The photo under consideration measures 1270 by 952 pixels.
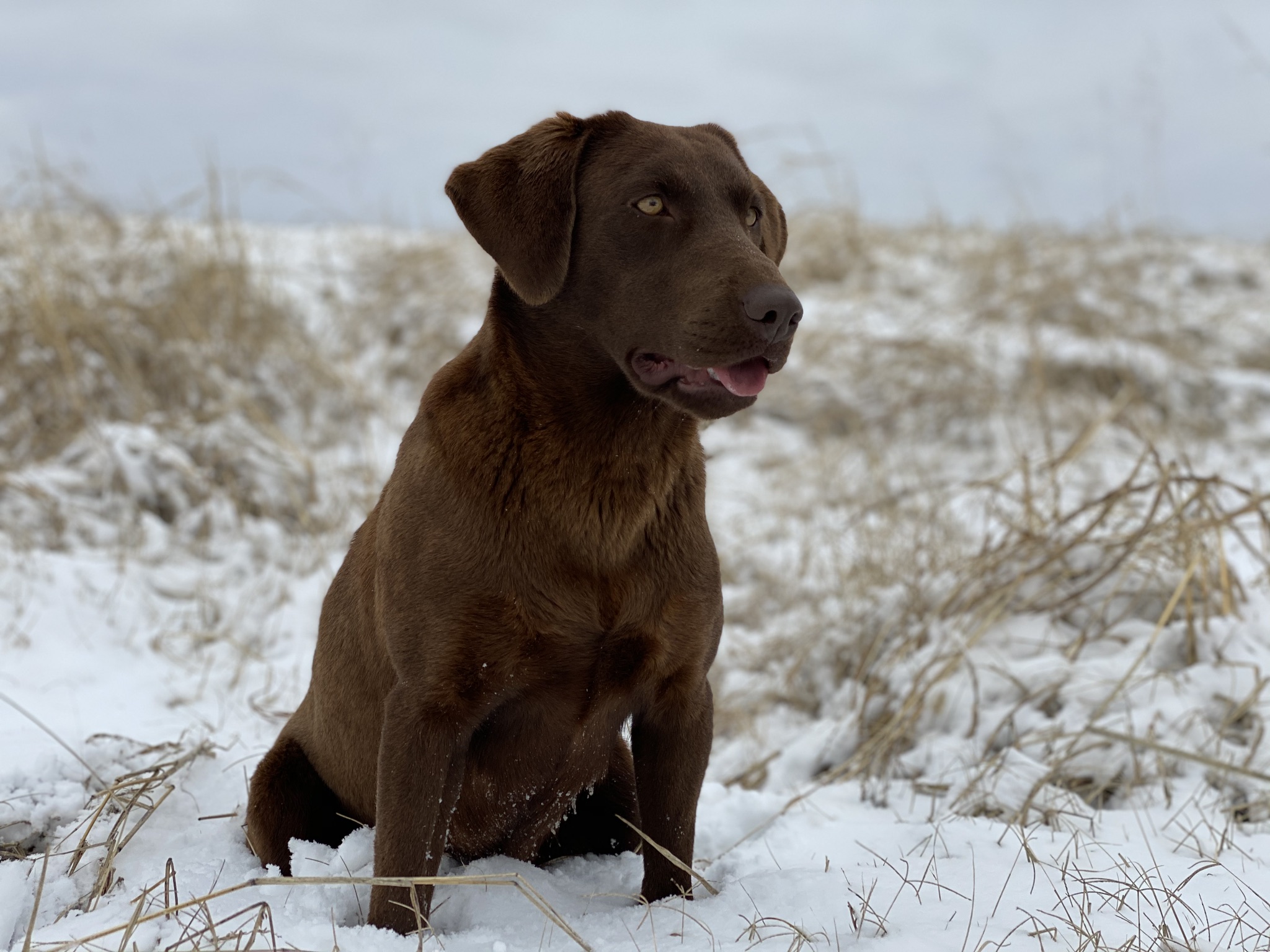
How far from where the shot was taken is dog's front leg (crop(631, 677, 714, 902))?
7.29 feet

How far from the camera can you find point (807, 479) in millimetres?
7293

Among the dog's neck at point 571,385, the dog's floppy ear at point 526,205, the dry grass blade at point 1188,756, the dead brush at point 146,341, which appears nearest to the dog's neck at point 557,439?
the dog's neck at point 571,385

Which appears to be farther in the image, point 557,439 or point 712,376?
point 557,439

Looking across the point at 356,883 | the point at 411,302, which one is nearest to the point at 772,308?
the point at 356,883

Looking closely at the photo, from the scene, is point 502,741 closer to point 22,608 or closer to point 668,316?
point 668,316

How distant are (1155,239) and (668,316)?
415 inches

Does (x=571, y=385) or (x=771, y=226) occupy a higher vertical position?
(x=771, y=226)

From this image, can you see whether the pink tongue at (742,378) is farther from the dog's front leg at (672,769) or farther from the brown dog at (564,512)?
the dog's front leg at (672,769)

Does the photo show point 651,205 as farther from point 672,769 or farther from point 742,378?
point 672,769

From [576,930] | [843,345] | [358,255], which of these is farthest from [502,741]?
[358,255]

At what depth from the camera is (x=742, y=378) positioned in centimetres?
199

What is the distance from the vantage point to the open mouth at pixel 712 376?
6.53ft

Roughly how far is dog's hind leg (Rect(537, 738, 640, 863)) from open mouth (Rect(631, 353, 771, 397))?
982 millimetres

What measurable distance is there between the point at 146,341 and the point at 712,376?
5.82m
